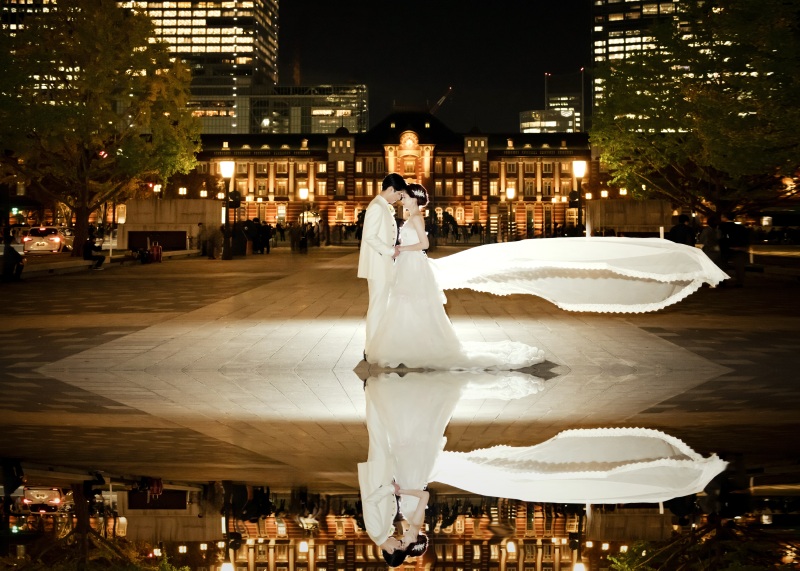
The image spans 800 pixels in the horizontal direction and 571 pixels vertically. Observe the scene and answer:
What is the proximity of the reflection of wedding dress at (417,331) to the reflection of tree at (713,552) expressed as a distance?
723 centimetres

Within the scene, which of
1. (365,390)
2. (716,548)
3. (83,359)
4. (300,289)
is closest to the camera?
(716,548)

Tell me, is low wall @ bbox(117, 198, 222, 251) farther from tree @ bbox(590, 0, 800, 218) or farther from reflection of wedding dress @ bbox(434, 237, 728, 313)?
reflection of wedding dress @ bbox(434, 237, 728, 313)

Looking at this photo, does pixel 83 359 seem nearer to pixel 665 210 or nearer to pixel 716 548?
pixel 716 548

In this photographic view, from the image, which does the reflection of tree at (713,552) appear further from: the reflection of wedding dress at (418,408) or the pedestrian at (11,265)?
the pedestrian at (11,265)

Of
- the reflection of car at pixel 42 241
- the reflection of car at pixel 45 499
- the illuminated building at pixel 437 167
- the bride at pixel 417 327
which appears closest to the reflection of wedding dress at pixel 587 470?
the reflection of car at pixel 45 499

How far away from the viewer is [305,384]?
39.0ft

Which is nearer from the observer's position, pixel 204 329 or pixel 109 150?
pixel 204 329

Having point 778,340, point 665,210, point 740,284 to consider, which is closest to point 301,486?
point 778,340

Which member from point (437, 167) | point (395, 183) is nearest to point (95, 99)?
point (395, 183)

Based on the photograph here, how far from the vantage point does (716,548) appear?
5309 millimetres

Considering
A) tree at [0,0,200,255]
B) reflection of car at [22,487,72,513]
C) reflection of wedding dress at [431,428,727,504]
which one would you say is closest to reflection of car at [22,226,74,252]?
tree at [0,0,200,255]

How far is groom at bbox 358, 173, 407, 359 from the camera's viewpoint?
1263 centimetres

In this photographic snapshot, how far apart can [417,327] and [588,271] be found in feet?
8.25

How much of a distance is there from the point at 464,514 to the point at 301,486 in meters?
1.19
